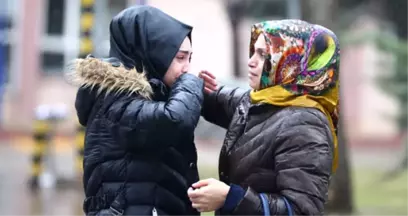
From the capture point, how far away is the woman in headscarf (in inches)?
127

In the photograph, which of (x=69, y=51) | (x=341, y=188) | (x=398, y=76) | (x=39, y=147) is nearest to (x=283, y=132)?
(x=341, y=188)

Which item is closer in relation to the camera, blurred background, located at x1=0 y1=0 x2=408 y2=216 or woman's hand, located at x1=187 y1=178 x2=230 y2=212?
woman's hand, located at x1=187 y1=178 x2=230 y2=212

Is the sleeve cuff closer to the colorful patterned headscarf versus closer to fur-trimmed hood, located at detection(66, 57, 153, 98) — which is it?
the colorful patterned headscarf

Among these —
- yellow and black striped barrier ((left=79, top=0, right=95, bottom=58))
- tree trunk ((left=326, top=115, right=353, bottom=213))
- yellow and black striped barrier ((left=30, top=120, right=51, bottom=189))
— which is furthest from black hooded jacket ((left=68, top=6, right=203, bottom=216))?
yellow and black striped barrier ((left=30, top=120, right=51, bottom=189))

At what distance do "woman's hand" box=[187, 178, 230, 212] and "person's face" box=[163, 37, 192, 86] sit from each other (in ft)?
1.60

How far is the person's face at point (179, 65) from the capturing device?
3.55 m

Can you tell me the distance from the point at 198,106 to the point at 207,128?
17534mm

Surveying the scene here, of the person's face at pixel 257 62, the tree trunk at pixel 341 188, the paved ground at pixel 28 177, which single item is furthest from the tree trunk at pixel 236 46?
the person's face at pixel 257 62

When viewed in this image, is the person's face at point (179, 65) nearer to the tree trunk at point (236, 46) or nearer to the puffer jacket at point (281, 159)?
the puffer jacket at point (281, 159)

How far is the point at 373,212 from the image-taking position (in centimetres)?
1032

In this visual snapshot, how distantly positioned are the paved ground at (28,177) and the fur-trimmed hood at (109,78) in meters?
6.38

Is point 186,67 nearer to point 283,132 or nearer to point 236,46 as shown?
point 283,132

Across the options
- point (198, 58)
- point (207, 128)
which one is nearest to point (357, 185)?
point (207, 128)

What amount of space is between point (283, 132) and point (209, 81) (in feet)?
2.34
